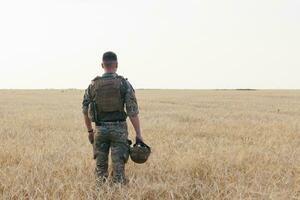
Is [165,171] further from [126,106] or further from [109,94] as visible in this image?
[109,94]

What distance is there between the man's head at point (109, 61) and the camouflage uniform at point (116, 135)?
0.07 meters

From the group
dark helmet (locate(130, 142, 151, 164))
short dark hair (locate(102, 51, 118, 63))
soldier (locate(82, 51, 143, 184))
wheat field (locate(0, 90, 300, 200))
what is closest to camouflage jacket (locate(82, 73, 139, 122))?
soldier (locate(82, 51, 143, 184))

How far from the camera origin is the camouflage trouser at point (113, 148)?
19.5ft

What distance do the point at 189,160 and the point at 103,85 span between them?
1792mm

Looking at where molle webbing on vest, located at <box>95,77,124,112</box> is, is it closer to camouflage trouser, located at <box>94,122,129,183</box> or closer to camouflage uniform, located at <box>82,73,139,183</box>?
camouflage uniform, located at <box>82,73,139,183</box>

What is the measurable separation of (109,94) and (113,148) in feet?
2.26

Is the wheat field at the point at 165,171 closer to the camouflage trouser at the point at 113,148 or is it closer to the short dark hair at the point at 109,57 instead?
the camouflage trouser at the point at 113,148

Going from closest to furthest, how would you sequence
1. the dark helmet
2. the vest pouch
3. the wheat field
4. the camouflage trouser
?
1. the wheat field
2. the dark helmet
3. the camouflage trouser
4. the vest pouch

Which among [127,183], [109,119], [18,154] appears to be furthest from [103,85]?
[18,154]

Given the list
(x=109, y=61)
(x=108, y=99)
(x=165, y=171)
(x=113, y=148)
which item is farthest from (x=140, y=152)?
(x=109, y=61)

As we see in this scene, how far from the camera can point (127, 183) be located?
586 cm

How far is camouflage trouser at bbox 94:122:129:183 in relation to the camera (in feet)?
19.5

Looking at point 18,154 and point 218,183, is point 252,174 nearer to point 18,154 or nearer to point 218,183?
point 218,183

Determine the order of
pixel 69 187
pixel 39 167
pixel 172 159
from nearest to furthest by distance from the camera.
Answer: pixel 69 187
pixel 39 167
pixel 172 159
